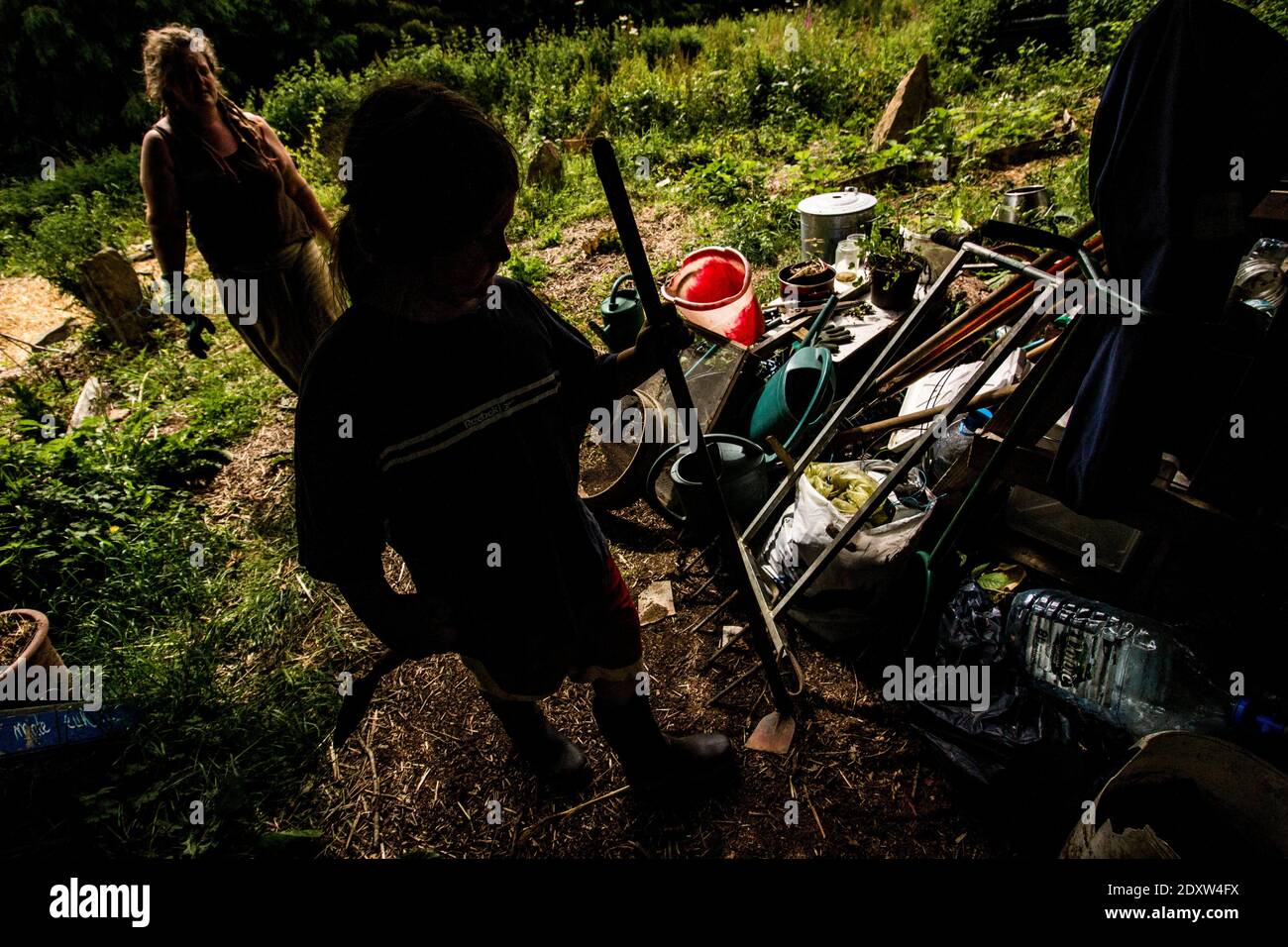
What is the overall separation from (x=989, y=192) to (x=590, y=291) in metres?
4.71

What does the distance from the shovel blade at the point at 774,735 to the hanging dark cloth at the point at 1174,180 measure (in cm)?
178

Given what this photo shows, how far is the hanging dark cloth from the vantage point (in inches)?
63.2

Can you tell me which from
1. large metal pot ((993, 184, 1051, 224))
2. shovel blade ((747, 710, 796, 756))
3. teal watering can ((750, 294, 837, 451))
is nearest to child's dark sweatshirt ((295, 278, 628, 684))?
shovel blade ((747, 710, 796, 756))

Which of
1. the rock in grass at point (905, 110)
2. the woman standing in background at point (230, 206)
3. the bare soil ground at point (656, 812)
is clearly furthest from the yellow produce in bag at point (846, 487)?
the rock in grass at point (905, 110)

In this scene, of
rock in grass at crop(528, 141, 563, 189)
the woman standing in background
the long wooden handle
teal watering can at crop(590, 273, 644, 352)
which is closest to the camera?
the long wooden handle

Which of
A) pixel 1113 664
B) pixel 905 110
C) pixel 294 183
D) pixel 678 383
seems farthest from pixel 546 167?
pixel 1113 664

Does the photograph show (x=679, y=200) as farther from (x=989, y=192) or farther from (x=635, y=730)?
(x=635, y=730)

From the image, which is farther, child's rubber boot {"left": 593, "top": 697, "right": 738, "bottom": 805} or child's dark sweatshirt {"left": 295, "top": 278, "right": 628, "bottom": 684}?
child's rubber boot {"left": 593, "top": 697, "right": 738, "bottom": 805}

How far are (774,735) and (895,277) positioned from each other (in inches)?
135

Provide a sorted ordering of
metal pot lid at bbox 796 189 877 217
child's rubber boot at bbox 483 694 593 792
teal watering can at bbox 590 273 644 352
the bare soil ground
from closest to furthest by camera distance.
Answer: child's rubber boot at bbox 483 694 593 792 → the bare soil ground → teal watering can at bbox 590 273 644 352 → metal pot lid at bbox 796 189 877 217

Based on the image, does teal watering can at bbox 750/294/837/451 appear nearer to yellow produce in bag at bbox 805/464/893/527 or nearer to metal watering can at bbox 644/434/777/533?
metal watering can at bbox 644/434/777/533

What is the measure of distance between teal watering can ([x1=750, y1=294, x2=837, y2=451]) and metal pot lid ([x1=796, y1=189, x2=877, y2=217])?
2.27 meters

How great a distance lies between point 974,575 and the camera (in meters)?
3.08
